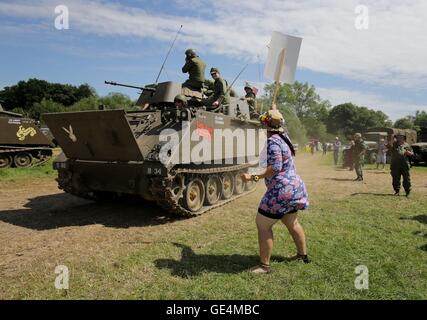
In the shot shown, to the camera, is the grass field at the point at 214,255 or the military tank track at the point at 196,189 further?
the military tank track at the point at 196,189

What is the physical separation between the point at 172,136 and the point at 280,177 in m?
3.44

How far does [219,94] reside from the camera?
384 inches

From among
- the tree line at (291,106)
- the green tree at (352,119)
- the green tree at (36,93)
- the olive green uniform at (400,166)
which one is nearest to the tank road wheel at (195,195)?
the olive green uniform at (400,166)

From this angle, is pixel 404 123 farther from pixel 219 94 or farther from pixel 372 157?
pixel 219 94

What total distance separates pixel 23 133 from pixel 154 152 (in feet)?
41.1

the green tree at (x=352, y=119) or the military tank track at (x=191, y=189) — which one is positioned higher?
the green tree at (x=352, y=119)

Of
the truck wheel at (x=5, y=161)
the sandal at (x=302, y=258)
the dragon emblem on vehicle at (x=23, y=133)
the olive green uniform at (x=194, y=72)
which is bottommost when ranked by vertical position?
the sandal at (x=302, y=258)

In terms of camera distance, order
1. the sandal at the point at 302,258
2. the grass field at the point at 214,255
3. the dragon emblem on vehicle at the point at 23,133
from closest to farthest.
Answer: the grass field at the point at 214,255, the sandal at the point at 302,258, the dragon emblem on vehicle at the point at 23,133

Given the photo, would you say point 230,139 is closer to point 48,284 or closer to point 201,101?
point 201,101

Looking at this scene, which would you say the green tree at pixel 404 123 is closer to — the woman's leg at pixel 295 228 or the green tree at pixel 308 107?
the green tree at pixel 308 107

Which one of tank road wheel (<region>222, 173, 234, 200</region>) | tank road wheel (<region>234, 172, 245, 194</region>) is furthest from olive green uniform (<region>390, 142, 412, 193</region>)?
tank road wheel (<region>222, 173, 234, 200</region>)

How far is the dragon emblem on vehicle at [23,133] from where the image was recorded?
17.4 meters

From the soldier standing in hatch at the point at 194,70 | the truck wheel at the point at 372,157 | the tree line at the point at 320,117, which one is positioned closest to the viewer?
the soldier standing in hatch at the point at 194,70

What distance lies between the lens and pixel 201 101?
392 inches
